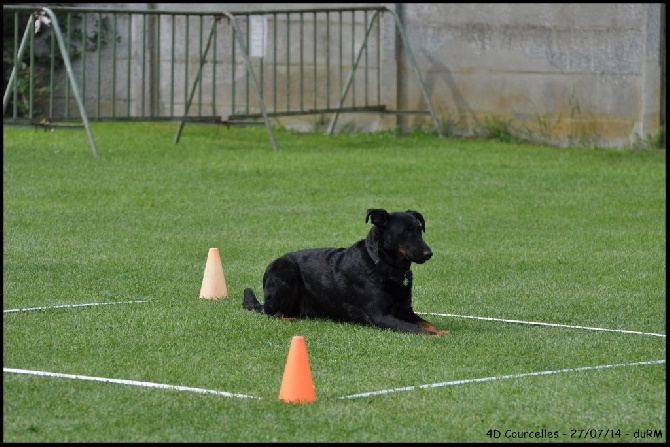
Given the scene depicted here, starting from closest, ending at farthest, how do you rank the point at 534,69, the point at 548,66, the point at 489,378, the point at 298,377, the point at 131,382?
the point at 298,377 → the point at 131,382 → the point at 489,378 → the point at 548,66 → the point at 534,69

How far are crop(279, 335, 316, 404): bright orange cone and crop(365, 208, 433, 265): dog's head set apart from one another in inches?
88.9

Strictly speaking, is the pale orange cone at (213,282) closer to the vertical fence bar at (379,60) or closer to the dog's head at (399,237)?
the dog's head at (399,237)

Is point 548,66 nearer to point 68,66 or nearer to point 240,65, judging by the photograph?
point 240,65

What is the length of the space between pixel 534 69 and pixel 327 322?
11716 millimetres

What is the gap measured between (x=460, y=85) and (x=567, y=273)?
9.72 metres

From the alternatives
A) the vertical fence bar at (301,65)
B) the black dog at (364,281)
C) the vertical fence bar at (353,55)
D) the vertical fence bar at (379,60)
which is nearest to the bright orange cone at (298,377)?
the black dog at (364,281)

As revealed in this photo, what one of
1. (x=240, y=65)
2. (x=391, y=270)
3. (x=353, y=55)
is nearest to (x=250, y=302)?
(x=391, y=270)

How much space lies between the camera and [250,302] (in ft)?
31.3

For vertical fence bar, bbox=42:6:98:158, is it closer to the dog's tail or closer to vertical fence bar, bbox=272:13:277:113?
vertical fence bar, bbox=272:13:277:113

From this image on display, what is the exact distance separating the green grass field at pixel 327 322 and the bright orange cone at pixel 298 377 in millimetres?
72

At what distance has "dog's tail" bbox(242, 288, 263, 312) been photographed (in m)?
9.46

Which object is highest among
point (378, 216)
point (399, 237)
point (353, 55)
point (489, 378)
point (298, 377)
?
point (353, 55)

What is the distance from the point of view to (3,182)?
16.5m

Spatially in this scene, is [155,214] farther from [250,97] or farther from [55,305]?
[250,97]
